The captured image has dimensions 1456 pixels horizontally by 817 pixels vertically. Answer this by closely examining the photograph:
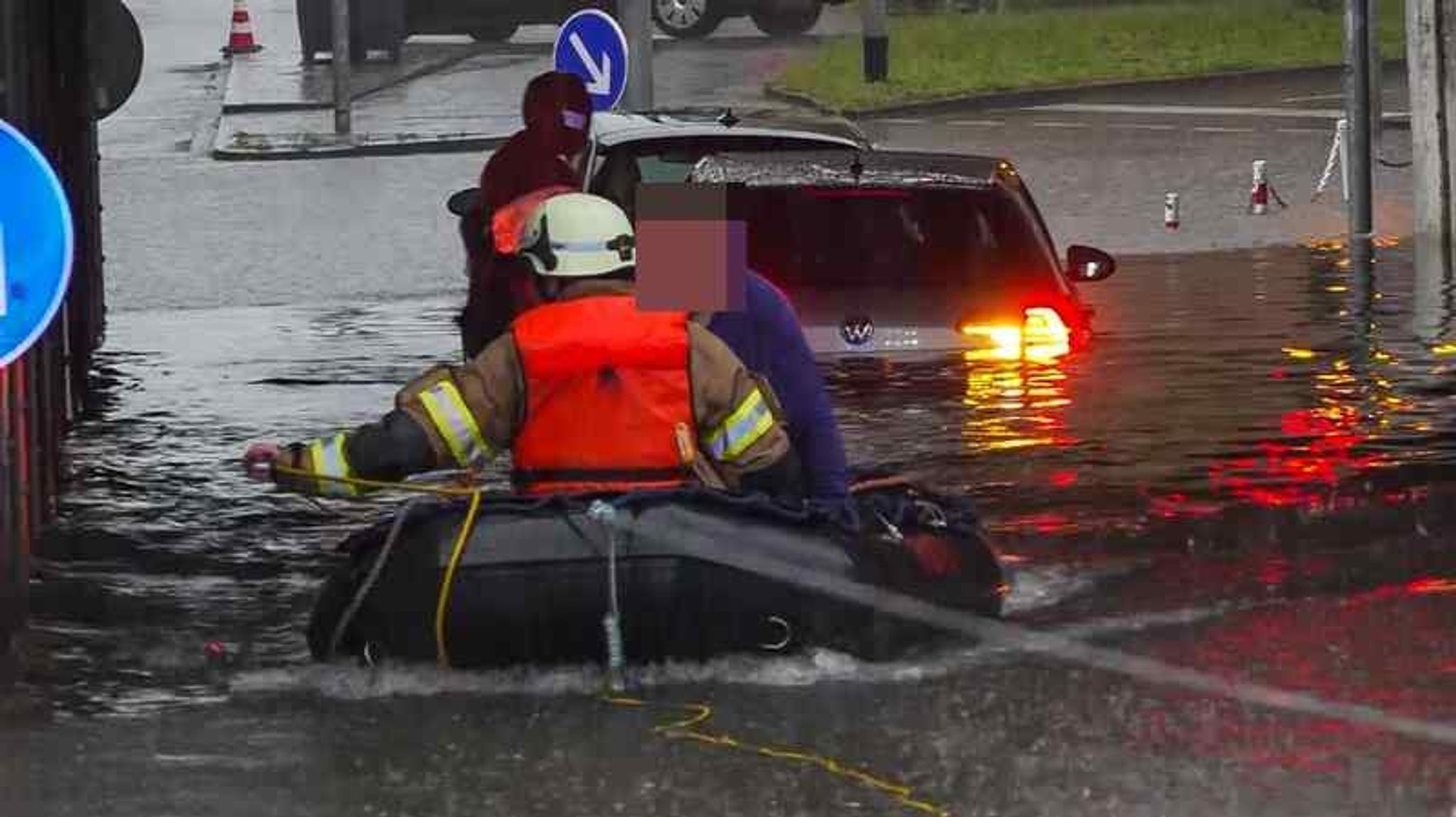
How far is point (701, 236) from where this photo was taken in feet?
32.1

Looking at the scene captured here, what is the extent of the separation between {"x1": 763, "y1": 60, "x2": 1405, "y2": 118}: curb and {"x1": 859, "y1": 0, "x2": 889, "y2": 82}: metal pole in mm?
1030

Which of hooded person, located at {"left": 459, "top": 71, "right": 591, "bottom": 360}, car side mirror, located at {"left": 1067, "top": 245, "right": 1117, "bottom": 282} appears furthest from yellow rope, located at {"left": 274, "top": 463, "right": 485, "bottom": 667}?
car side mirror, located at {"left": 1067, "top": 245, "right": 1117, "bottom": 282}

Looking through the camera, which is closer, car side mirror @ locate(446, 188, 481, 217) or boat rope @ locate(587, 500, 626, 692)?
boat rope @ locate(587, 500, 626, 692)

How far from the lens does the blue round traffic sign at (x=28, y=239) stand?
31.4 feet

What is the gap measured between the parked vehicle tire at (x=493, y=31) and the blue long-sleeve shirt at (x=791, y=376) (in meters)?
33.0

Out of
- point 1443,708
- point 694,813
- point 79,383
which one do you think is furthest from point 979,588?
point 79,383

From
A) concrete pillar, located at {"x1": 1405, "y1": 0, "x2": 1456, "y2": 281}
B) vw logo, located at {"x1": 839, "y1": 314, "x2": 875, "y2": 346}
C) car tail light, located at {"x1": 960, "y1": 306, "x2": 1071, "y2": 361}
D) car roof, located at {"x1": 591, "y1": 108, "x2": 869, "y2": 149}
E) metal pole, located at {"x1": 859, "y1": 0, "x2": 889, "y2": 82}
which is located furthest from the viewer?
metal pole, located at {"x1": 859, "y1": 0, "x2": 889, "y2": 82}

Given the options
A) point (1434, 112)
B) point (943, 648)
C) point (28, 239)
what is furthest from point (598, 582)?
point (1434, 112)

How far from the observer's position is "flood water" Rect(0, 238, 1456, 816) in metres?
8.41

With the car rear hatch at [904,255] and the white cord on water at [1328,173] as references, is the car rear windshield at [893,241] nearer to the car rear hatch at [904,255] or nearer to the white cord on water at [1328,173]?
the car rear hatch at [904,255]

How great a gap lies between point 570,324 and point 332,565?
120 inches

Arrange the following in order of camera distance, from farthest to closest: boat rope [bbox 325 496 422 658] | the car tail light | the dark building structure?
the car tail light
the dark building structure
boat rope [bbox 325 496 422 658]

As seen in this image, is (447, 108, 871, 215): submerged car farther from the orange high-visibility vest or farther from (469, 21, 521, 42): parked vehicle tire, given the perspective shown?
(469, 21, 521, 42): parked vehicle tire

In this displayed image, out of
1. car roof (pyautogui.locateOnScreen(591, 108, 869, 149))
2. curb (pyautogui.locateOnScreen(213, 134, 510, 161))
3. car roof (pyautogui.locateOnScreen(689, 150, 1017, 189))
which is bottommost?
curb (pyautogui.locateOnScreen(213, 134, 510, 161))
